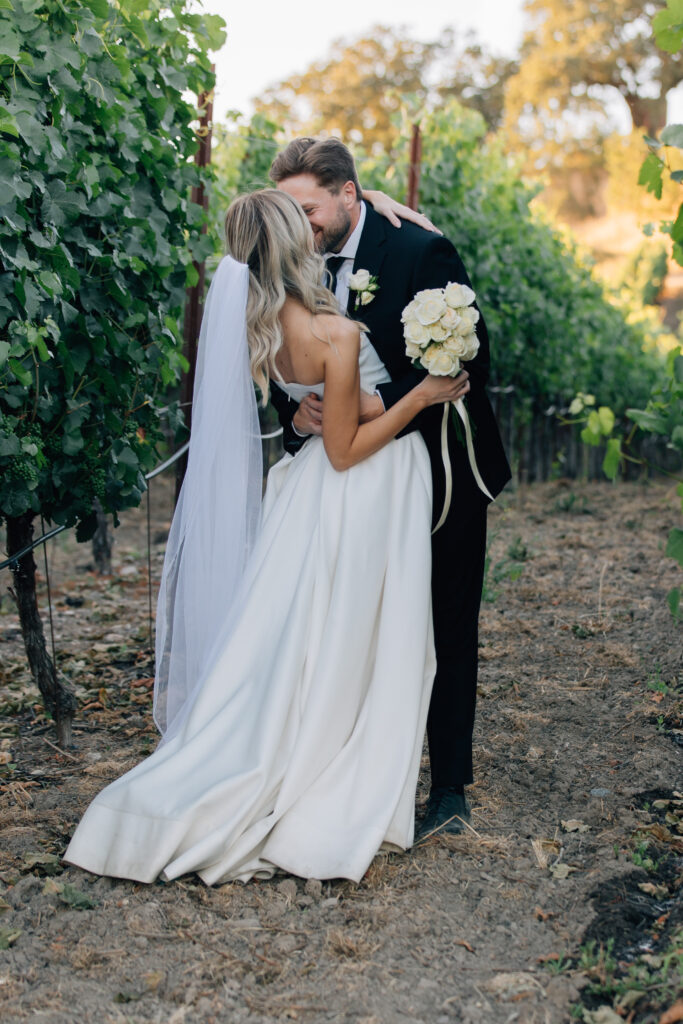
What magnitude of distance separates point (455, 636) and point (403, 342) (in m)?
0.96

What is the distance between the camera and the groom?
318 cm

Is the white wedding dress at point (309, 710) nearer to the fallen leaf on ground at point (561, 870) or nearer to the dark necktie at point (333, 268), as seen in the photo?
the dark necktie at point (333, 268)

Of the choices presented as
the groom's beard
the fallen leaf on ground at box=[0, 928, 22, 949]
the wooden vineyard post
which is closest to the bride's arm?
the groom's beard

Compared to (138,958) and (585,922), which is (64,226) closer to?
(138,958)

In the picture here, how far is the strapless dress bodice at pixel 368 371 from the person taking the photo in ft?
10.4

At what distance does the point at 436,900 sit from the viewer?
2801 mm

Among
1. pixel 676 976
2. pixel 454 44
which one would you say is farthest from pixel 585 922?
pixel 454 44

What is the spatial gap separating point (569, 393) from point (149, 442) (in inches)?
345

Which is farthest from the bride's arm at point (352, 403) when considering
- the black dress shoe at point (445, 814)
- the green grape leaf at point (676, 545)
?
the black dress shoe at point (445, 814)

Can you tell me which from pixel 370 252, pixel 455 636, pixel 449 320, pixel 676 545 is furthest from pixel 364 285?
pixel 676 545

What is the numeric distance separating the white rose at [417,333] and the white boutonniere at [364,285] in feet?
0.74

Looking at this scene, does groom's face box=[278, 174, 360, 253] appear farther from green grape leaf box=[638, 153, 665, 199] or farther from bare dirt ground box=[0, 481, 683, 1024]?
bare dirt ground box=[0, 481, 683, 1024]

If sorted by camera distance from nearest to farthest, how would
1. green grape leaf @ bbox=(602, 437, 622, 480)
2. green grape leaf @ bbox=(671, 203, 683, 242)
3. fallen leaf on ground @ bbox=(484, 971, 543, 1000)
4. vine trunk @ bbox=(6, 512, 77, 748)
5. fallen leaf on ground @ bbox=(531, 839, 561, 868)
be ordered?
fallen leaf on ground @ bbox=(484, 971, 543, 1000) → fallen leaf on ground @ bbox=(531, 839, 561, 868) → green grape leaf @ bbox=(671, 203, 683, 242) → vine trunk @ bbox=(6, 512, 77, 748) → green grape leaf @ bbox=(602, 437, 622, 480)

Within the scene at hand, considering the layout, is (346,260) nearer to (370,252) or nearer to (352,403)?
(370,252)
